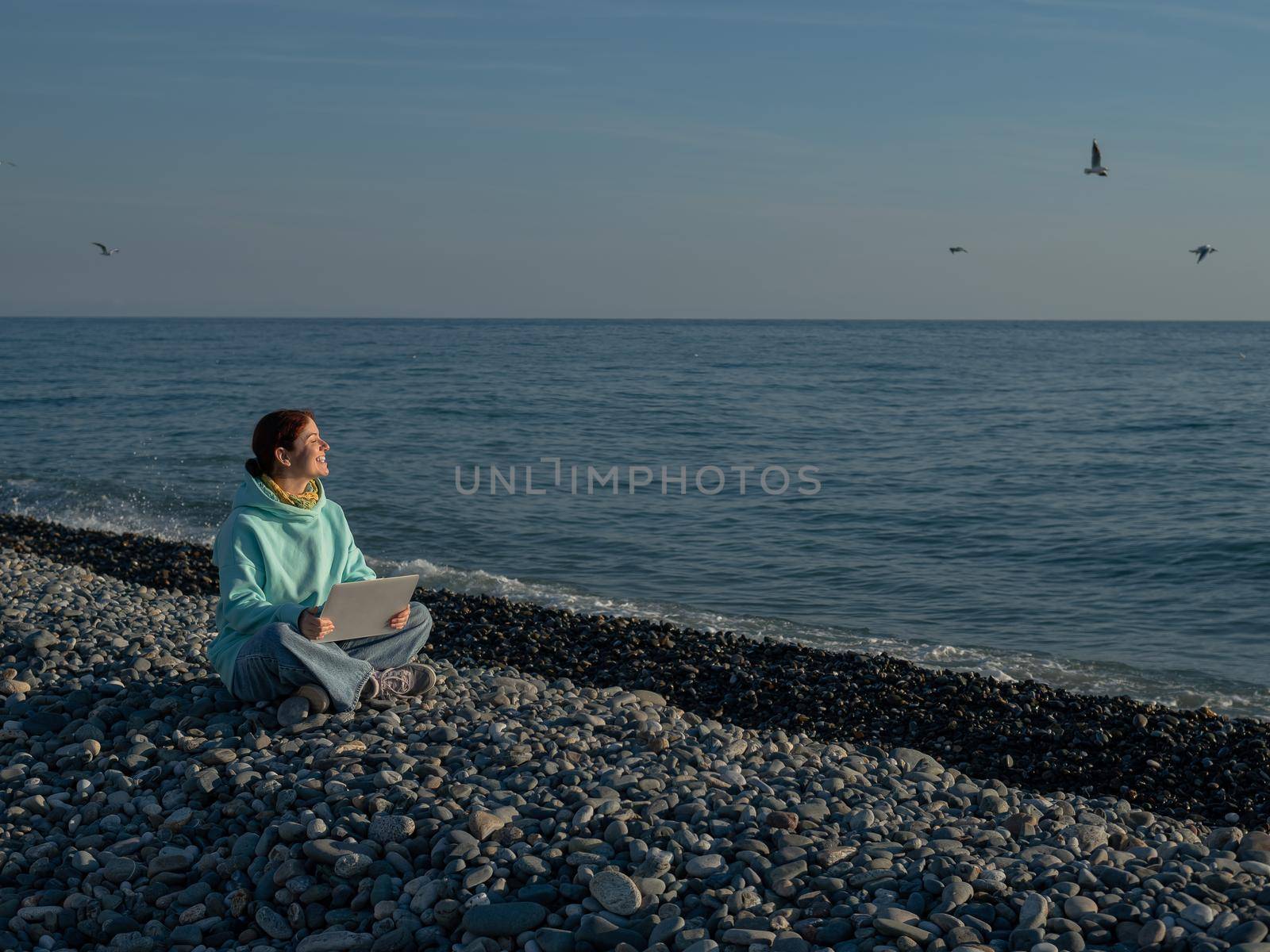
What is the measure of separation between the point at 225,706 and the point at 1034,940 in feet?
14.5

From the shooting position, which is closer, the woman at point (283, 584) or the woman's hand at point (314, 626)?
the woman's hand at point (314, 626)

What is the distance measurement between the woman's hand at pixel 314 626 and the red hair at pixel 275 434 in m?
0.85

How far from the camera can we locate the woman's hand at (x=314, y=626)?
5.82 meters

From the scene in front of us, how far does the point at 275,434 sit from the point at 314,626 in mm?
1060

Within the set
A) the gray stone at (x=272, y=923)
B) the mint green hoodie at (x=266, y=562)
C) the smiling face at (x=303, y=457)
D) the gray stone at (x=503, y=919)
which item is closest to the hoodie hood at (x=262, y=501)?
the mint green hoodie at (x=266, y=562)

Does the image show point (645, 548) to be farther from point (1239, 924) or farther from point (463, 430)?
point (463, 430)

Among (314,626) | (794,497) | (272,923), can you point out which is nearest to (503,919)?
(272,923)

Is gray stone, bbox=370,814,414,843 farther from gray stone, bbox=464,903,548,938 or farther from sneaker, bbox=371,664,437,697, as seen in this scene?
sneaker, bbox=371,664,437,697

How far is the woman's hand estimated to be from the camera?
582cm

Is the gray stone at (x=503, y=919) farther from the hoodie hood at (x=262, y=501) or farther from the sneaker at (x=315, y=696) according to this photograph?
the hoodie hood at (x=262, y=501)

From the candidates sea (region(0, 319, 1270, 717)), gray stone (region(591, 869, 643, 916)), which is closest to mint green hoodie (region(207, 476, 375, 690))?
gray stone (region(591, 869, 643, 916))

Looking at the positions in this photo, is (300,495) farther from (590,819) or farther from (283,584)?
(590,819)

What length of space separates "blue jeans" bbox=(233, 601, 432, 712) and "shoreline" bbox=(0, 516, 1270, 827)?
3099 millimetres

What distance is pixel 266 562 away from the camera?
6.13 metres
